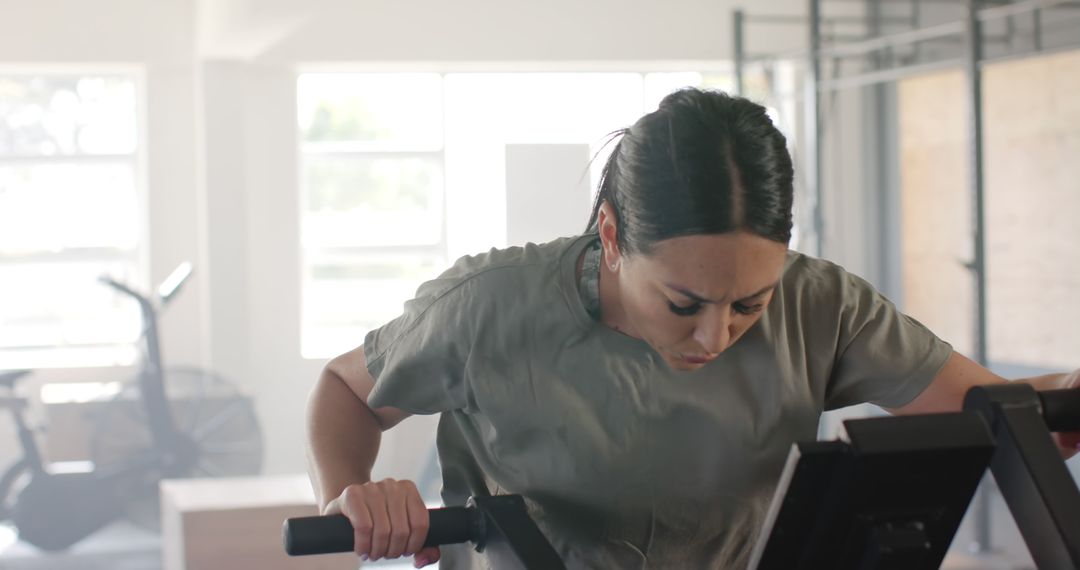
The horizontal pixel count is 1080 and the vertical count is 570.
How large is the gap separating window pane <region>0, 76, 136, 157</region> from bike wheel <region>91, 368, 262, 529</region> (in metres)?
1.35

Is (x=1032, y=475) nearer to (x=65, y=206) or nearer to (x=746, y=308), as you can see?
(x=746, y=308)

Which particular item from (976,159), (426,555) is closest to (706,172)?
(426,555)

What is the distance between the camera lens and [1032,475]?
3.25ft

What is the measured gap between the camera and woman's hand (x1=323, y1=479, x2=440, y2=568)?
3.43 ft

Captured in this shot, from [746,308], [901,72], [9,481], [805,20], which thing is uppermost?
[805,20]

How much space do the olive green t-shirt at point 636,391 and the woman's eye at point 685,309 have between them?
129 millimetres

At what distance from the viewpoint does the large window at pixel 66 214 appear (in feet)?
19.5

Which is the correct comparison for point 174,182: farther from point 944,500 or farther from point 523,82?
point 944,500

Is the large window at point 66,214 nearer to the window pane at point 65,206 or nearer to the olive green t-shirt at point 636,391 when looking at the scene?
the window pane at point 65,206

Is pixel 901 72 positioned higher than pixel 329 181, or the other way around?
pixel 901 72

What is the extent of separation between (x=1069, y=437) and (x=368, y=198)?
537 cm

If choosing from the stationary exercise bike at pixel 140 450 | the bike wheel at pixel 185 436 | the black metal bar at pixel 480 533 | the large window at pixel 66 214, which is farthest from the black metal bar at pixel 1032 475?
the large window at pixel 66 214

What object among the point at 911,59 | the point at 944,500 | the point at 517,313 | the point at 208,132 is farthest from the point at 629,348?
the point at 911,59

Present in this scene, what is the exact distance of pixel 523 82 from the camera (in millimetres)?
6371
